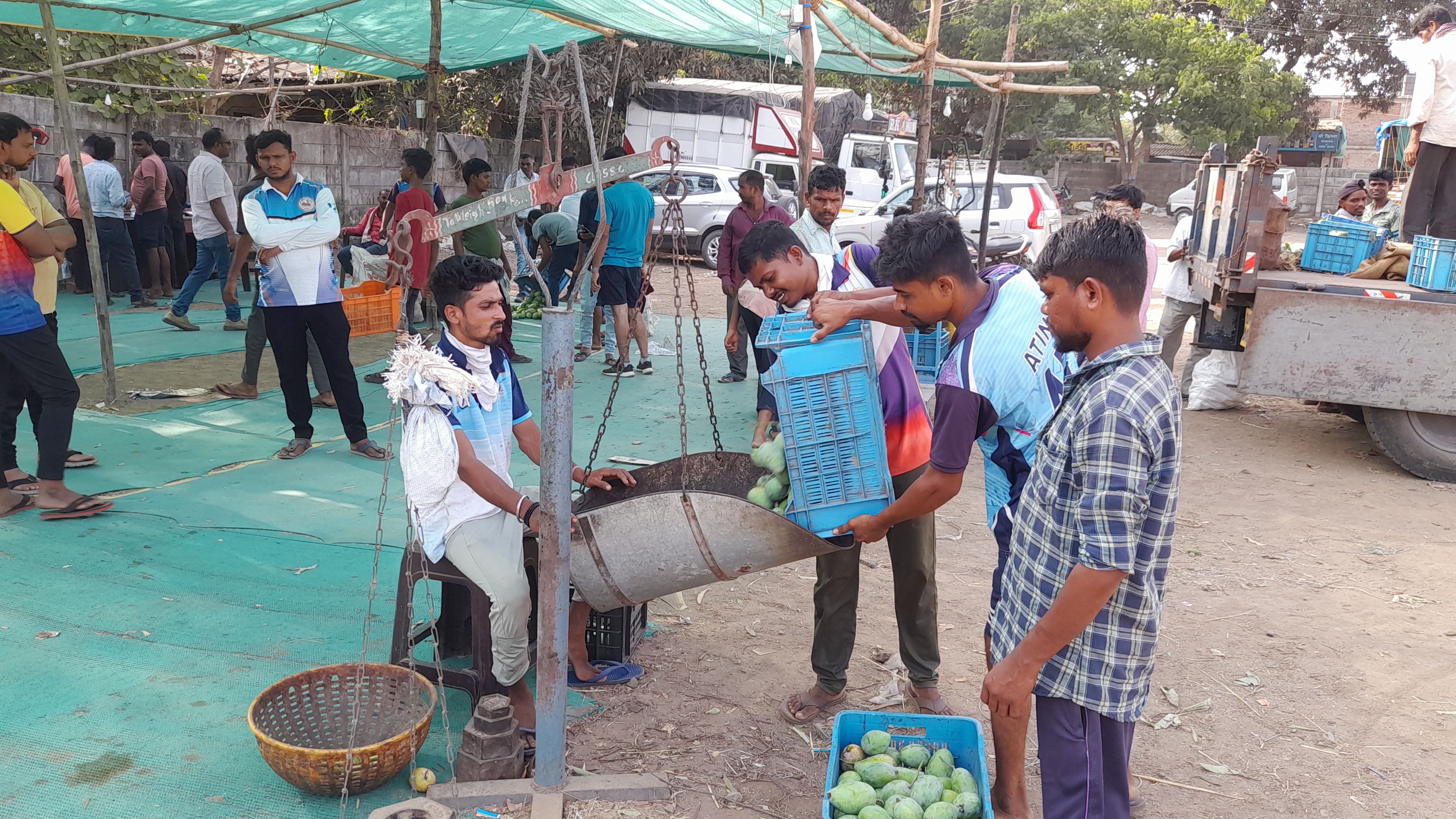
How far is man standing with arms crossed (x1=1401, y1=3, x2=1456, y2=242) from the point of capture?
6562 mm

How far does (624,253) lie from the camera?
26.1 ft

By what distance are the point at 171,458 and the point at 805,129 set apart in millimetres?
4723

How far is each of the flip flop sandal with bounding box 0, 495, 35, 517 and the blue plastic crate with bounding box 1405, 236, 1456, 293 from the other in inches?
319

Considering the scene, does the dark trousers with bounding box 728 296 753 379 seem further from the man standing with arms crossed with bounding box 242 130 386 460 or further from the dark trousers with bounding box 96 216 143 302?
A: the dark trousers with bounding box 96 216 143 302

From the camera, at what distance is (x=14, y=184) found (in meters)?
4.75

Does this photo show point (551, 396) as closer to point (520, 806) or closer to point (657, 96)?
point (520, 806)

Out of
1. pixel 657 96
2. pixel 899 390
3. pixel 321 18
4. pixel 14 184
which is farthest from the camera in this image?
pixel 657 96

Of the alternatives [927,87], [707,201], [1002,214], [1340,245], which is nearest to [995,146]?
[927,87]

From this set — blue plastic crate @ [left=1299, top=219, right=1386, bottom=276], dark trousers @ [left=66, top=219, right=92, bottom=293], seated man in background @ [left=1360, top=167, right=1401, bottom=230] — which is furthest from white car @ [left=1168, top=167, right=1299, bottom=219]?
dark trousers @ [left=66, top=219, right=92, bottom=293]

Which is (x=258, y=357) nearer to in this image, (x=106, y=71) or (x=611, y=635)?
(x=611, y=635)

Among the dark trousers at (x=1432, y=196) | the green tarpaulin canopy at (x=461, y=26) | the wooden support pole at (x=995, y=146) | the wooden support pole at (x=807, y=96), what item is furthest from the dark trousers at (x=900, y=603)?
the wooden support pole at (x=995, y=146)

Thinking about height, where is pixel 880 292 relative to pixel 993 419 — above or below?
above

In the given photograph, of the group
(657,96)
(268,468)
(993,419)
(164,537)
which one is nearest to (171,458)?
(268,468)

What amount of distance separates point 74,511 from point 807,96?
5.16 metres
